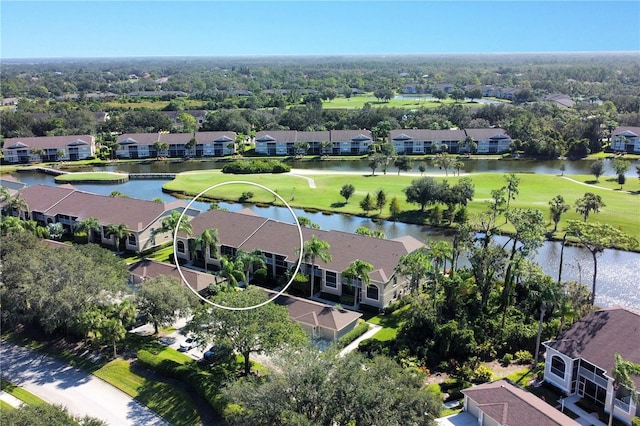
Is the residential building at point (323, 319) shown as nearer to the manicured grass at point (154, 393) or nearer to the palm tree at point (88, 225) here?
the manicured grass at point (154, 393)

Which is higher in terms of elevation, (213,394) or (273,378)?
(273,378)

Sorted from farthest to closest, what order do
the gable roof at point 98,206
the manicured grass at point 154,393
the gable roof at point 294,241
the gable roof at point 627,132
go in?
the gable roof at point 627,132, the gable roof at point 98,206, the gable roof at point 294,241, the manicured grass at point 154,393

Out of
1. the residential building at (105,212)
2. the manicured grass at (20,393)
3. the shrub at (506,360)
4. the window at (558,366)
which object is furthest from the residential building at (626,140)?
the manicured grass at (20,393)

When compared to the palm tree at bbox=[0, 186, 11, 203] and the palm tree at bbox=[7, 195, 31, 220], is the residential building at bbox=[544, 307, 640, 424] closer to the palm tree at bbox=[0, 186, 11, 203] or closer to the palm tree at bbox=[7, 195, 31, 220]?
the palm tree at bbox=[7, 195, 31, 220]

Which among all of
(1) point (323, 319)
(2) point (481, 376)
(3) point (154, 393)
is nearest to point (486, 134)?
(1) point (323, 319)

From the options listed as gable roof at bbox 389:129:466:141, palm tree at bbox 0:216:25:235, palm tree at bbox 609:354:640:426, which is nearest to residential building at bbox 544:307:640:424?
palm tree at bbox 609:354:640:426

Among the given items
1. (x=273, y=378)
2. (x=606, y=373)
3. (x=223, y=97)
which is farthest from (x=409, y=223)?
(x=223, y=97)

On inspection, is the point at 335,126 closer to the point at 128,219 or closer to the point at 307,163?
the point at 307,163
